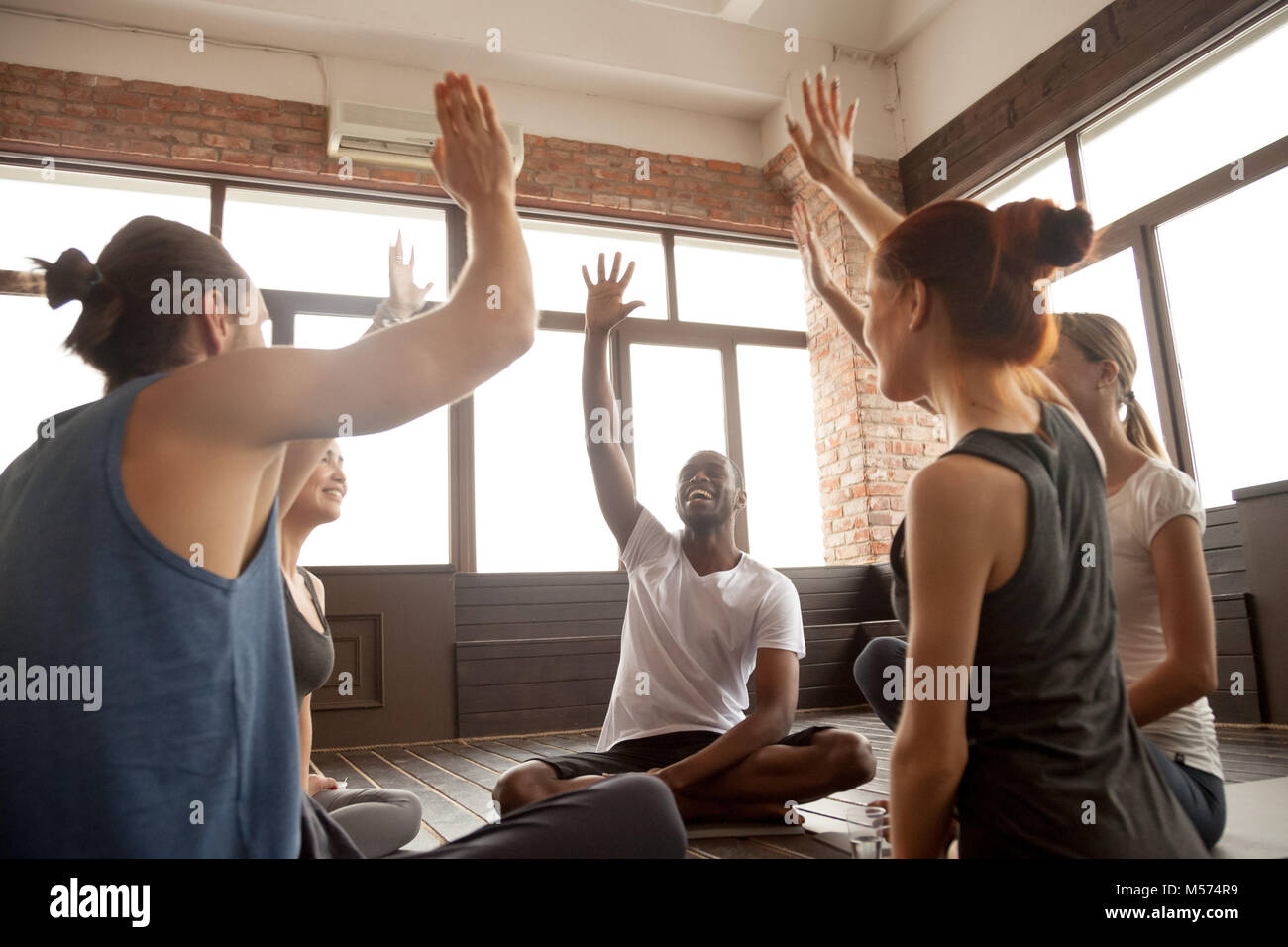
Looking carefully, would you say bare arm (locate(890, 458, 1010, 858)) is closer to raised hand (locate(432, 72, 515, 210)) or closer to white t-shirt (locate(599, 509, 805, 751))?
raised hand (locate(432, 72, 515, 210))

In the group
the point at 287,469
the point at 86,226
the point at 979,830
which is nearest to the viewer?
the point at 979,830

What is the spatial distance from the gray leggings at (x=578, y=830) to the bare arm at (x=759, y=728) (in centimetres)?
91

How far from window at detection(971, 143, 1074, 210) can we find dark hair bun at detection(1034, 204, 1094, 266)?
381 centimetres

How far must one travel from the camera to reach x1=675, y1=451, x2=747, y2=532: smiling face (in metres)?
2.05

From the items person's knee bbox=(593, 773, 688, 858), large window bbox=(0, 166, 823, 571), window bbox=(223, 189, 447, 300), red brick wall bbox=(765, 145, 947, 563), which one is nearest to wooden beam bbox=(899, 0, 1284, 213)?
red brick wall bbox=(765, 145, 947, 563)

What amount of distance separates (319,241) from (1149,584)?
457 centimetres

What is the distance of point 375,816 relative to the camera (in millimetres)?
1708

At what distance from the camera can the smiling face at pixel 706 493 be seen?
2.05 m

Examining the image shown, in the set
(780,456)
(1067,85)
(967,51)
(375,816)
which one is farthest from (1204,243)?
(375,816)

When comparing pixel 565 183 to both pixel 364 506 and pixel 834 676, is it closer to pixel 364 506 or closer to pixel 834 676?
pixel 364 506

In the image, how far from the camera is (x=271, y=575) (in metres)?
0.70

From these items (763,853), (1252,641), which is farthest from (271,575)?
(1252,641)

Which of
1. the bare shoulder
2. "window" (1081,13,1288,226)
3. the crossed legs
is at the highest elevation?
"window" (1081,13,1288,226)
